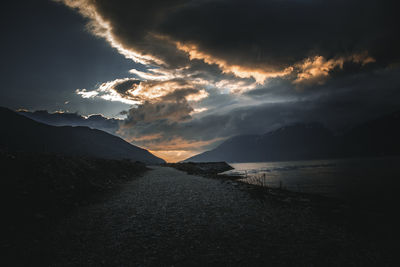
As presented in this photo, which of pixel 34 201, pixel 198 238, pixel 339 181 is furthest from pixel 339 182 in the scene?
pixel 34 201

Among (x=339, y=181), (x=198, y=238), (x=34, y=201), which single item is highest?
(x=34, y=201)

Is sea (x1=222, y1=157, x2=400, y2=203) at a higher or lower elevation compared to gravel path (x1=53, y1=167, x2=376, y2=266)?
lower

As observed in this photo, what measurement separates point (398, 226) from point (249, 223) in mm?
9673

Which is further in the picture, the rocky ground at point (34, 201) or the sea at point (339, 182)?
the sea at point (339, 182)

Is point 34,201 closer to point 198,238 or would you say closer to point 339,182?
point 198,238

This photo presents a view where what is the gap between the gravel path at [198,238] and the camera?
20.6 feet

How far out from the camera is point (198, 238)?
25.6ft

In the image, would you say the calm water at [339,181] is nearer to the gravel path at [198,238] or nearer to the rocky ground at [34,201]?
the gravel path at [198,238]

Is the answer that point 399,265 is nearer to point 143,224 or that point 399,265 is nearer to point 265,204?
point 265,204

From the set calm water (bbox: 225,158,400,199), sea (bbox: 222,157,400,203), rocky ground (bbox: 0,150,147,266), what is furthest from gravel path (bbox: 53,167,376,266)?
calm water (bbox: 225,158,400,199)

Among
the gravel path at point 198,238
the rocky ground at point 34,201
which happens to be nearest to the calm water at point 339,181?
the gravel path at point 198,238

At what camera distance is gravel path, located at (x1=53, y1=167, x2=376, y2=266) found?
248 inches

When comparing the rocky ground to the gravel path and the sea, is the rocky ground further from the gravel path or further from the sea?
the sea

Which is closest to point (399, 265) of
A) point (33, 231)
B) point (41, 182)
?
point (33, 231)
